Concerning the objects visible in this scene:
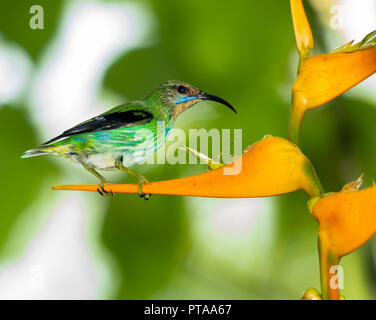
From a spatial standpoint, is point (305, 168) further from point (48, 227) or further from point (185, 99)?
point (48, 227)

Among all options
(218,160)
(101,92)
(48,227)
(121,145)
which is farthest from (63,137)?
(48,227)

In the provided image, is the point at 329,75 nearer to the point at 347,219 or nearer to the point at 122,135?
the point at 347,219

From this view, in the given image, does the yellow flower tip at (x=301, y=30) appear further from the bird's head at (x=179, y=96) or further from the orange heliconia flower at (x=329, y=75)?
the bird's head at (x=179, y=96)

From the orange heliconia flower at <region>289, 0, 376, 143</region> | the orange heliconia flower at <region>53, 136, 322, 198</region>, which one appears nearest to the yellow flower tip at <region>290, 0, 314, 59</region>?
the orange heliconia flower at <region>289, 0, 376, 143</region>

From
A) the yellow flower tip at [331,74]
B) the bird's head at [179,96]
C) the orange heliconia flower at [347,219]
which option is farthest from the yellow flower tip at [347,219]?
the bird's head at [179,96]

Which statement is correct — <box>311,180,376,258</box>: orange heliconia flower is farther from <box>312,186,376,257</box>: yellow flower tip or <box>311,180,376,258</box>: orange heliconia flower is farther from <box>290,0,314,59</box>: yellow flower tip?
<box>290,0,314,59</box>: yellow flower tip

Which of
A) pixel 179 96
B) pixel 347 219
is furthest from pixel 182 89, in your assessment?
pixel 347 219
